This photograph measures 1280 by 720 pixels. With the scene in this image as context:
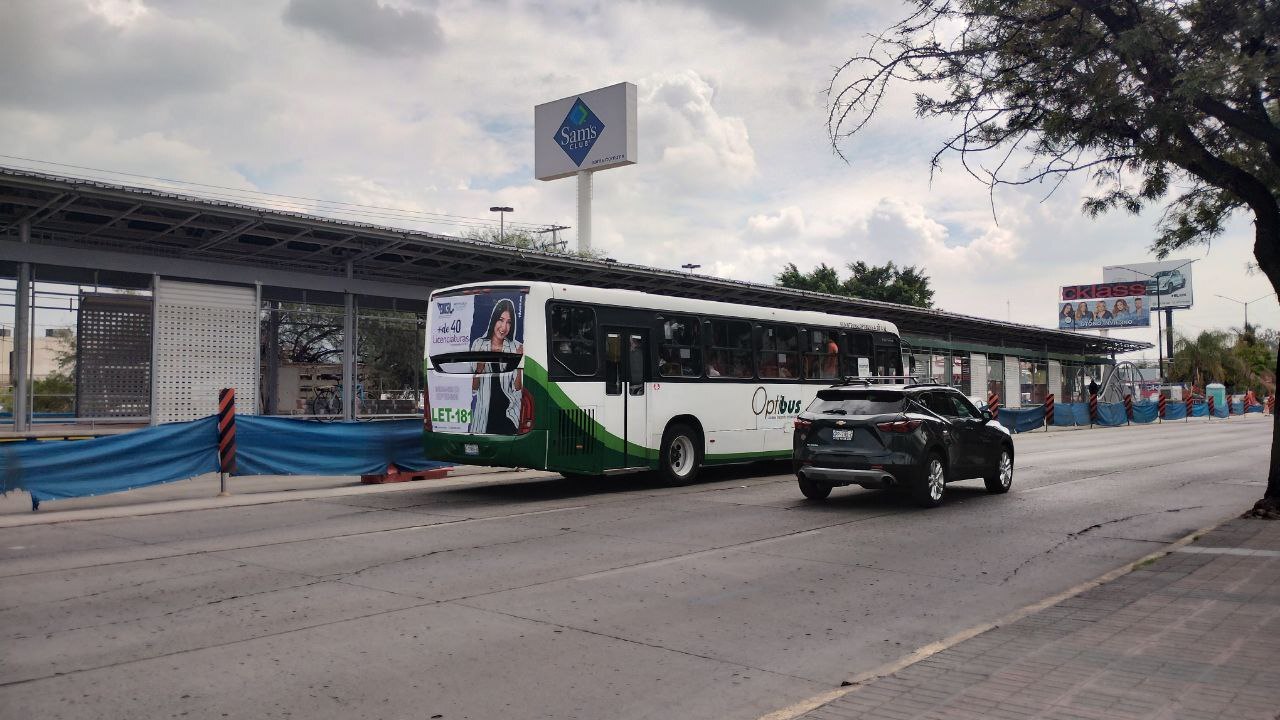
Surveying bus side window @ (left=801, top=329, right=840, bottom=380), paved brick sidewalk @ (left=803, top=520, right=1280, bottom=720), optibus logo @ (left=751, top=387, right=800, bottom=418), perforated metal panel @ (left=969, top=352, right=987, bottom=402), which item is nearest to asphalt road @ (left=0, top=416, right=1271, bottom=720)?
paved brick sidewalk @ (left=803, top=520, right=1280, bottom=720)

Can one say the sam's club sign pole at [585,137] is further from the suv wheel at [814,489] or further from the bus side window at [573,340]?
the suv wheel at [814,489]

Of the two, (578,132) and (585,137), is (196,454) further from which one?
(578,132)

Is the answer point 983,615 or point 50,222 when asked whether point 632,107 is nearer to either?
point 50,222

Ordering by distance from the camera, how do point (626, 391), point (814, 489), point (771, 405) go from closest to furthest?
point (814, 489)
point (626, 391)
point (771, 405)

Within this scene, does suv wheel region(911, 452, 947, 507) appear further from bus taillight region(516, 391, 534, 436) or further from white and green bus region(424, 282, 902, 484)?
bus taillight region(516, 391, 534, 436)

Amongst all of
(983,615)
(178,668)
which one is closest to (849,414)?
(983,615)

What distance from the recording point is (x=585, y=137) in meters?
47.6

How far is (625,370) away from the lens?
50.8ft

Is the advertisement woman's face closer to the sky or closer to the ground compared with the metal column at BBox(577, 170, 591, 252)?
closer to the ground

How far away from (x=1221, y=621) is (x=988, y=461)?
8226 millimetres

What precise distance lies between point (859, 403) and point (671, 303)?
14.5 ft

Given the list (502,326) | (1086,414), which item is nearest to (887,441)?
(502,326)

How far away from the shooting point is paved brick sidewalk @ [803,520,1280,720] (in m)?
4.89

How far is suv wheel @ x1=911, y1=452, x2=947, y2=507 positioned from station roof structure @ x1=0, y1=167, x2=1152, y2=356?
1248 cm
